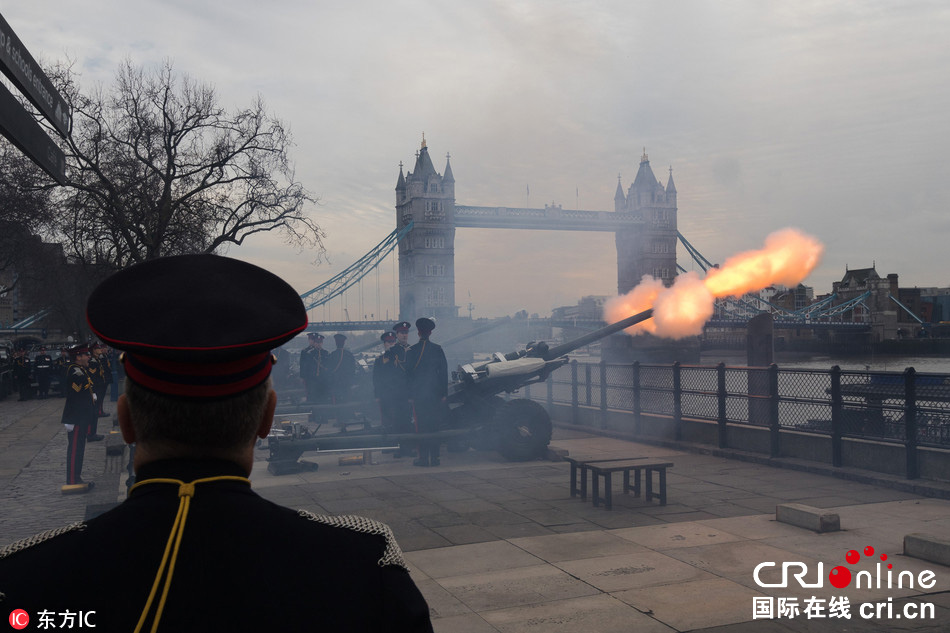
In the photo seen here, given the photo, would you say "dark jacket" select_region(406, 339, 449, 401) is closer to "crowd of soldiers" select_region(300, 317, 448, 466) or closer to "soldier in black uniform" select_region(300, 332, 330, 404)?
"crowd of soldiers" select_region(300, 317, 448, 466)

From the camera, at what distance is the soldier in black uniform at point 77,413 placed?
35.5ft

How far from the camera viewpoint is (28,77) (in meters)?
4.04

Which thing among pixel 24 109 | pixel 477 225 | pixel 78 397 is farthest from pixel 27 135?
pixel 477 225

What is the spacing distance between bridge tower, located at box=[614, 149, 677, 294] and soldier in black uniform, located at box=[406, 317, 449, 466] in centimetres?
3716

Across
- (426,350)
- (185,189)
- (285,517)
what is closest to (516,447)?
(426,350)

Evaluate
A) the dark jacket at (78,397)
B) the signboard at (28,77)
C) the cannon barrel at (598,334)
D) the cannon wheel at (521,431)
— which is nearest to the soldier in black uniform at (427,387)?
the cannon wheel at (521,431)

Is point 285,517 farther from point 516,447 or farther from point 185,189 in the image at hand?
point 185,189

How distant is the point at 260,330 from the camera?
4.75 feet

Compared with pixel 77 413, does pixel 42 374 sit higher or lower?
higher

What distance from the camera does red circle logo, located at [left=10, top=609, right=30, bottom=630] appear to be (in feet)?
4.19

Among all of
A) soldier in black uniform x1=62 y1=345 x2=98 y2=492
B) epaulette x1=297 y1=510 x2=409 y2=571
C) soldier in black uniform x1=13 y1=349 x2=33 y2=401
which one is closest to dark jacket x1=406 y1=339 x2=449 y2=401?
soldier in black uniform x1=62 y1=345 x2=98 y2=492

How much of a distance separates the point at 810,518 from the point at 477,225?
3313 inches

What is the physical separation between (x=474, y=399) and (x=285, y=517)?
10691 mm

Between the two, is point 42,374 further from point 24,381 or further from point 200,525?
point 200,525
